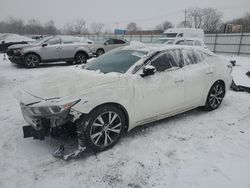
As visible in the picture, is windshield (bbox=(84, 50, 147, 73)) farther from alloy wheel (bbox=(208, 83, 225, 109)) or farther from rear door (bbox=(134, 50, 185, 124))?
alloy wheel (bbox=(208, 83, 225, 109))

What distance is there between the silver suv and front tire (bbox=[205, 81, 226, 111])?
8.57 meters

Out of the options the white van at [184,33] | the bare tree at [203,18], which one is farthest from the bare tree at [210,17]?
the white van at [184,33]

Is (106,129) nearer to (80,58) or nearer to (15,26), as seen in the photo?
(80,58)

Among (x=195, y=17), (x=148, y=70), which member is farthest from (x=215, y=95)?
(x=195, y=17)

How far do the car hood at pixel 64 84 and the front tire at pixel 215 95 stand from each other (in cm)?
239

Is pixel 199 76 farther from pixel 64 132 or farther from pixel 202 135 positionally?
pixel 64 132

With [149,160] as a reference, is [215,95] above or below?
above

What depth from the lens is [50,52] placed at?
11297mm

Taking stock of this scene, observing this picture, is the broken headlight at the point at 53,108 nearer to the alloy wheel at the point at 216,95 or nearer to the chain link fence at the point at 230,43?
the alloy wheel at the point at 216,95

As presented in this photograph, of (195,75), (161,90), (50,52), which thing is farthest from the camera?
(50,52)

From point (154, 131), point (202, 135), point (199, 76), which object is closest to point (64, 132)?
point (154, 131)

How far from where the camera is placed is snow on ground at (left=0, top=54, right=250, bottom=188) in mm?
2811

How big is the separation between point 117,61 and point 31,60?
8065mm

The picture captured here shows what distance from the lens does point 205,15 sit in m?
64.5
